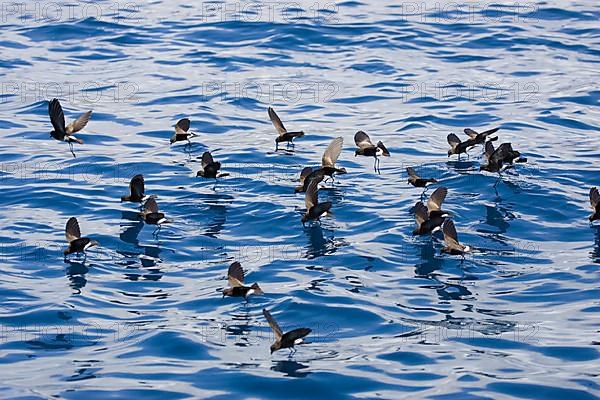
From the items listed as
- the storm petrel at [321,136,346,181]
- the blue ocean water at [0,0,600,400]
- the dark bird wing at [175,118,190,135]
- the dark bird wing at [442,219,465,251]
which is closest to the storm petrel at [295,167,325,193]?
the storm petrel at [321,136,346,181]

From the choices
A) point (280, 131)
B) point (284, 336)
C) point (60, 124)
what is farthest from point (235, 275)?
point (60, 124)

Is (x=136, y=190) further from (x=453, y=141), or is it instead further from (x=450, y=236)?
(x=453, y=141)

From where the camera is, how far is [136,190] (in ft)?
47.9

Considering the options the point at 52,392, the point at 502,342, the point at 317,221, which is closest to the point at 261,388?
the point at 52,392

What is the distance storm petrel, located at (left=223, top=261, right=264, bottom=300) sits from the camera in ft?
38.2

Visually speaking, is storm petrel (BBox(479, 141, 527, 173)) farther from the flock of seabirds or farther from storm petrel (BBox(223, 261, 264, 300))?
storm petrel (BBox(223, 261, 264, 300))

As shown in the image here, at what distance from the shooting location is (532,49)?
2380 cm

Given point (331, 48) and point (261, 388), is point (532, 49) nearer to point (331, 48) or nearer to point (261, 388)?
point (331, 48)

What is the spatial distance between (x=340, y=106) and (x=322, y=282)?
26.8 feet

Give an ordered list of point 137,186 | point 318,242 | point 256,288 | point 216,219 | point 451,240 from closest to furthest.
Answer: point 256,288 < point 451,240 < point 318,242 < point 137,186 < point 216,219

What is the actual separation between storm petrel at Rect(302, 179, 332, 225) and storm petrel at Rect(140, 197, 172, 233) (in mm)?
1870

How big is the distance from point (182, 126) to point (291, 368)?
7.73 m

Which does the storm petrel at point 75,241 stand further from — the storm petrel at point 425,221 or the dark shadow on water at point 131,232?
the storm petrel at point 425,221

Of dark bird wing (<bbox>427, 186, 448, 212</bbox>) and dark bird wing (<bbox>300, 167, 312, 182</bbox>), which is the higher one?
dark bird wing (<bbox>300, 167, 312, 182</bbox>)
